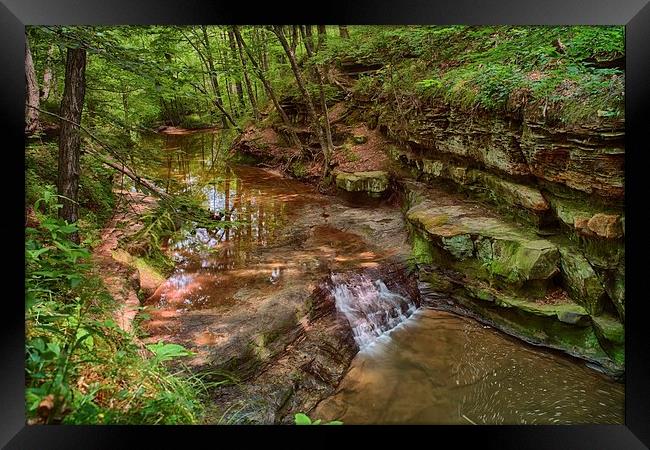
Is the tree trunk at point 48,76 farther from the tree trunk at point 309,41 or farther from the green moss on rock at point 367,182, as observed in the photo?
the tree trunk at point 309,41

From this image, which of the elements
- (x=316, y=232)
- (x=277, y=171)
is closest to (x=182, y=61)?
(x=316, y=232)

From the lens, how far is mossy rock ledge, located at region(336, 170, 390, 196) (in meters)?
6.71

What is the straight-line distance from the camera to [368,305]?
4262 mm

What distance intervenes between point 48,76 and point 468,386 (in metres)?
4.73

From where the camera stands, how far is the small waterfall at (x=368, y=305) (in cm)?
397

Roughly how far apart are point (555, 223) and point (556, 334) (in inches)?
44.6

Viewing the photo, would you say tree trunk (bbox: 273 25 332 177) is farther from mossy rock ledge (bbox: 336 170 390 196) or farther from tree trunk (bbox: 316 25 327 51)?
mossy rock ledge (bbox: 336 170 390 196)

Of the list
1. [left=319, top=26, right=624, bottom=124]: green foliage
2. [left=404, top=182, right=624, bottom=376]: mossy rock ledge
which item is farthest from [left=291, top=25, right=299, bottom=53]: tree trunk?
[left=404, top=182, right=624, bottom=376]: mossy rock ledge

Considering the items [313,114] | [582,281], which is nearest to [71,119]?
[582,281]

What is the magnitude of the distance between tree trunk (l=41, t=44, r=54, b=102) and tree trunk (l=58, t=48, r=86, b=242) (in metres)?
0.28

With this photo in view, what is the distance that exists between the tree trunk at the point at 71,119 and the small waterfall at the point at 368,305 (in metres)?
2.79
